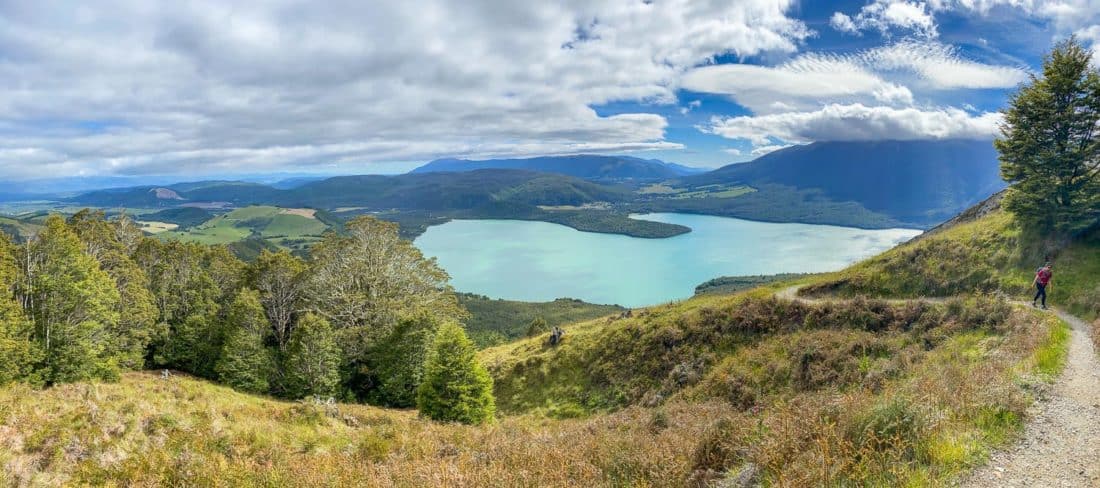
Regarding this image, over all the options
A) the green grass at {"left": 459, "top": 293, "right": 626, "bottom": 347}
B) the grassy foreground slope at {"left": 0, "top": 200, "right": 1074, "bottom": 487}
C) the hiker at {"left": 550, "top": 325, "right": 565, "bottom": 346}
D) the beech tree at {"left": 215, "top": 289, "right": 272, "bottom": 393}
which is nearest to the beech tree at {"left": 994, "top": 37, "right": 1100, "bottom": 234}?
the grassy foreground slope at {"left": 0, "top": 200, "right": 1074, "bottom": 487}

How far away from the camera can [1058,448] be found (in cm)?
666

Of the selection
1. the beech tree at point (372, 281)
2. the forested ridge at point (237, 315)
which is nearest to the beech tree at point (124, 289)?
the forested ridge at point (237, 315)

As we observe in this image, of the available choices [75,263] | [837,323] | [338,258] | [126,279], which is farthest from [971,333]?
[126,279]

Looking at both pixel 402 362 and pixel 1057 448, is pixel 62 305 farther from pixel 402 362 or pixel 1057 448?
pixel 1057 448

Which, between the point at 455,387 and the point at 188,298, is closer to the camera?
the point at 455,387

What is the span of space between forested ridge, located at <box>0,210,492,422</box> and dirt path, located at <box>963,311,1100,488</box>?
17.0 m

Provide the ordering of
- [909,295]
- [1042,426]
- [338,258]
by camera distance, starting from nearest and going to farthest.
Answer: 1. [1042,426]
2. [909,295]
3. [338,258]

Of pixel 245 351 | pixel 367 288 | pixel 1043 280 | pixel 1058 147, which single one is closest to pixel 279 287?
pixel 367 288

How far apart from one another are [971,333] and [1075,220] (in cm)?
1049

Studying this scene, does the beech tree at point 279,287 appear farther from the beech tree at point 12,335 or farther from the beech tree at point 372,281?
the beech tree at point 12,335

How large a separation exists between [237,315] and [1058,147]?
4416 cm

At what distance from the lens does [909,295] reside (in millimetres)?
21797

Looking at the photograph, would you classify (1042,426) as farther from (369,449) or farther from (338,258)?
(338,258)

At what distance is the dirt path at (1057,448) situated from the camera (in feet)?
19.6
